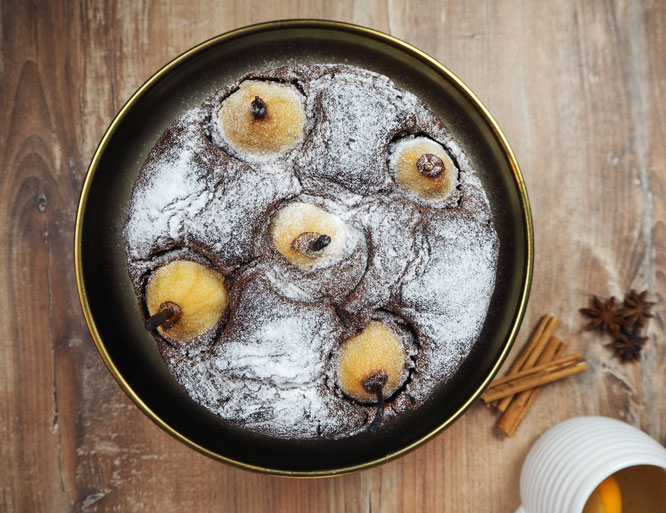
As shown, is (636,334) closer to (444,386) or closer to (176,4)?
(444,386)

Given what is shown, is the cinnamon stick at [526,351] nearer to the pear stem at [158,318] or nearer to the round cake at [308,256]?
the round cake at [308,256]

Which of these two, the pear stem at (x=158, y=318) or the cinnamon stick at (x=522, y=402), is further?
the cinnamon stick at (x=522, y=402)

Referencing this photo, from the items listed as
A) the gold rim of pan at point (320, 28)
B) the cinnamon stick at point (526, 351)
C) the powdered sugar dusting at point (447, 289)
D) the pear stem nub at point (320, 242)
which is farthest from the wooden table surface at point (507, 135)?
the pear stem nub at point (320, 242)

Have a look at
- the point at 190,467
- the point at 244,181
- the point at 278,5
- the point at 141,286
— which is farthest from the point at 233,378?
the point at 278,5

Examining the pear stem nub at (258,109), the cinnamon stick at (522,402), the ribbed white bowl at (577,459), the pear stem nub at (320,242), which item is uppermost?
the pear stem nub at (258,109)

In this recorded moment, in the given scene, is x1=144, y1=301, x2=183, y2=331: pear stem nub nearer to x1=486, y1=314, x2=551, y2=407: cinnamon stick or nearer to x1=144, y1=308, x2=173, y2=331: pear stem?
x1=144, y1=308, x2=173, y2=331: pear stem

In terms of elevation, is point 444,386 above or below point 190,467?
above

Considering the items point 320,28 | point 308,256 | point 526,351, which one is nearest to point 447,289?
point 308,256
